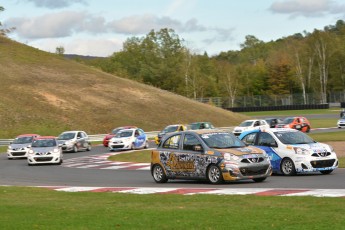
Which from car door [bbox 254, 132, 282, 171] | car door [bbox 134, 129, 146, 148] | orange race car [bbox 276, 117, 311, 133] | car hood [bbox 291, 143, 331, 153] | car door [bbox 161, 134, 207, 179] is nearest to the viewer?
car door [bbox 161, 134, 207, 179]

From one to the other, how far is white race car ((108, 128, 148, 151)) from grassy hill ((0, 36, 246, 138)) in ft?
75.7

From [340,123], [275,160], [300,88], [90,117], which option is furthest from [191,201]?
[300,88]

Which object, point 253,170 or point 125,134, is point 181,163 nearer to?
point 253,170

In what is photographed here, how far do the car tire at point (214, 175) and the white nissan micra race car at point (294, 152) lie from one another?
10.8ft

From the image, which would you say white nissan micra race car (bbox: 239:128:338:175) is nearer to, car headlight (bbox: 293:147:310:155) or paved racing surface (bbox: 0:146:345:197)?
car headlight (bbox: 293:147:310:155)

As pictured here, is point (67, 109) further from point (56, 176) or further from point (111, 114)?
point (56, 176)

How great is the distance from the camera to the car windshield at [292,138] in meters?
23.0

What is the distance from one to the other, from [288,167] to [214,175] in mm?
3389

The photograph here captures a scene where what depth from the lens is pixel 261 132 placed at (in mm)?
23547

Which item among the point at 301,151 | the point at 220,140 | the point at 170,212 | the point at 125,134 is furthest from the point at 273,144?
the point at 125,134

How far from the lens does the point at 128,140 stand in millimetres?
45156

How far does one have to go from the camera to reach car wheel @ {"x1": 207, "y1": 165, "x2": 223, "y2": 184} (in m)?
19.9

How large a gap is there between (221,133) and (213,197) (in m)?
5.77

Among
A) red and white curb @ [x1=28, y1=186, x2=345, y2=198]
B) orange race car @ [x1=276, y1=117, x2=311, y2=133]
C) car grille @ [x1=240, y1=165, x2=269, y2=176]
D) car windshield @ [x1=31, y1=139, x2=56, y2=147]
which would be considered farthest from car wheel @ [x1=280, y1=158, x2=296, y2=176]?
orange race car @ [x1=276, y1=117, x2=311, y2=133]
